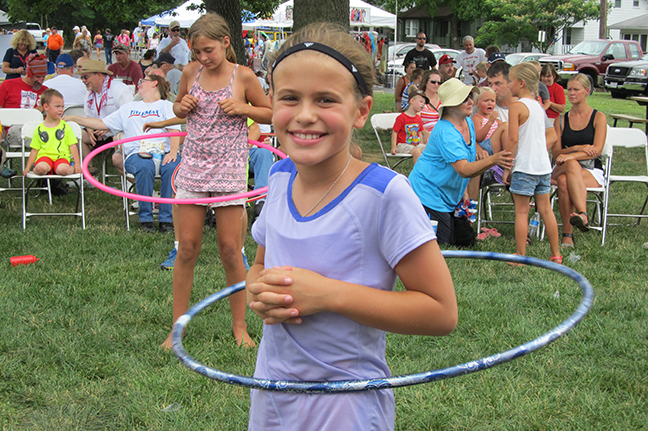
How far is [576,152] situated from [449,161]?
180 cm

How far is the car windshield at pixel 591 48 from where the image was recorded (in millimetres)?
25766

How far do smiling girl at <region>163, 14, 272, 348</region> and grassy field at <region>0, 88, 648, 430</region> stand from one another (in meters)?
0.48

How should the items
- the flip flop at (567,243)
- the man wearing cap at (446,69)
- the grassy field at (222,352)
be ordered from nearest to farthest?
the grassy field at (222,352)
the flip flop at (567,243)
the man wearing cap at (446,69)

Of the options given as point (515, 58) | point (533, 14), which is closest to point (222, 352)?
point (515, 58)

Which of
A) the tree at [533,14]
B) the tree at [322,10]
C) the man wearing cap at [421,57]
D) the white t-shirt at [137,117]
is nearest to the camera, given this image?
the white t-shirt at [137,117]

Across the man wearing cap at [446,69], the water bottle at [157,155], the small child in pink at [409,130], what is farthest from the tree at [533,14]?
the water bottle at [157,155]

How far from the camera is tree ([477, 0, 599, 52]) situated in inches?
1703

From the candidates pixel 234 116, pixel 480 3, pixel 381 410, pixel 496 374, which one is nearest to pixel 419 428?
pixel 496 374

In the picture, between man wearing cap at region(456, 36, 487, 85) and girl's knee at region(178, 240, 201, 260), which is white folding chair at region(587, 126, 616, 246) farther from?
man wearing cap at region(456, 36, 487, 85)

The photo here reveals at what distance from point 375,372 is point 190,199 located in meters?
2.24

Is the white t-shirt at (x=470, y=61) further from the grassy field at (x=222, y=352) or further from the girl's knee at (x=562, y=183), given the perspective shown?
the grassy field at (x=222, y=352)

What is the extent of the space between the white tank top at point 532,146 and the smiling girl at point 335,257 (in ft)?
14.6

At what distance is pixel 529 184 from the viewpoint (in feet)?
18.5

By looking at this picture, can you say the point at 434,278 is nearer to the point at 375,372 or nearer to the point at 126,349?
the point at 375,372
